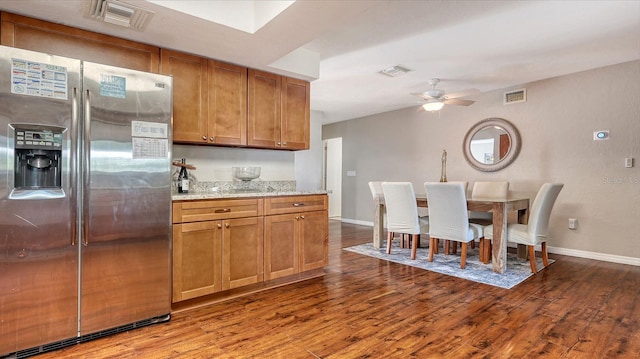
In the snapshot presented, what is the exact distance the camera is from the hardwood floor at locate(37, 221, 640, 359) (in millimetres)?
1895

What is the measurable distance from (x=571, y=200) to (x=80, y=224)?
5271 millimetres

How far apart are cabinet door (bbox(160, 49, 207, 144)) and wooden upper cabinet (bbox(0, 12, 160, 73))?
0.12 metres

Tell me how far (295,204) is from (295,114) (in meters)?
1.03

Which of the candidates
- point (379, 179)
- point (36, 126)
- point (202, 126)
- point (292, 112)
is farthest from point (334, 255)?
point (36, 126)

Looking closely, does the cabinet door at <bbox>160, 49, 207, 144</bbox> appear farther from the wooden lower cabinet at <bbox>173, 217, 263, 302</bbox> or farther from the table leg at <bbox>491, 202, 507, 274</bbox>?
the table leg at <bbox>491, 202, 507, 274</bbox>

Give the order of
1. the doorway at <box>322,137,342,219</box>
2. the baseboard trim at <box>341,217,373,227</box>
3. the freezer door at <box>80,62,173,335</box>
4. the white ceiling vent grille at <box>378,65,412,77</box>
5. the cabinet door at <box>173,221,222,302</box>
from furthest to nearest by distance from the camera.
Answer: the doorway at <box>322,137,342,219</box>, the baseboard trim at <box>341,217,373,227</box>, the white ceiling vent grille at <box>378,65,412,77</box>, the cabinet door at <box>173,221,222,302</box>, the freezer door at <box>80,62,173,335</box>

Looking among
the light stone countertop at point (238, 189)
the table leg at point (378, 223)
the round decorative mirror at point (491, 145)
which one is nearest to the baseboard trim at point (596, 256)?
the round decorative mirror at point (491, 145)

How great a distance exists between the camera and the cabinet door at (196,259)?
2.38 meters

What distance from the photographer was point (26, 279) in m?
1.80

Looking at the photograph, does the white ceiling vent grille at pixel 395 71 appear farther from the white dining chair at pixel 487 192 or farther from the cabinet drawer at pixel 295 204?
the white dining chair at pixel 487 192

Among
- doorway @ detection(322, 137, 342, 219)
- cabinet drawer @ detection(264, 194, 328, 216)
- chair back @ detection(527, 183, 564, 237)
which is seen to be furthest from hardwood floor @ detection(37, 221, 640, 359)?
doorway @ detection(322, 137, 342, 219)

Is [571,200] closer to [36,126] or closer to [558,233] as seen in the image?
[558,233]

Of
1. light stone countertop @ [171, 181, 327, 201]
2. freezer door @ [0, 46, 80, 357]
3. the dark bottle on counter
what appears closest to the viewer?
freezer door @ [0, 46, 80, 357]

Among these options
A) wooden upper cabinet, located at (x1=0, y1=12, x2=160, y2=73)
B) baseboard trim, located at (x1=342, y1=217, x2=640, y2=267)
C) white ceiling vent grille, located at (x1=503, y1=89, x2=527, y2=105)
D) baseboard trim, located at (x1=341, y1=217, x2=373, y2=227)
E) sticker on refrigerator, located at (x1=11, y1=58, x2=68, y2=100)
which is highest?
white ceiling vent grille, located at (x1=503, y1=89, x2=527, y2=105)
